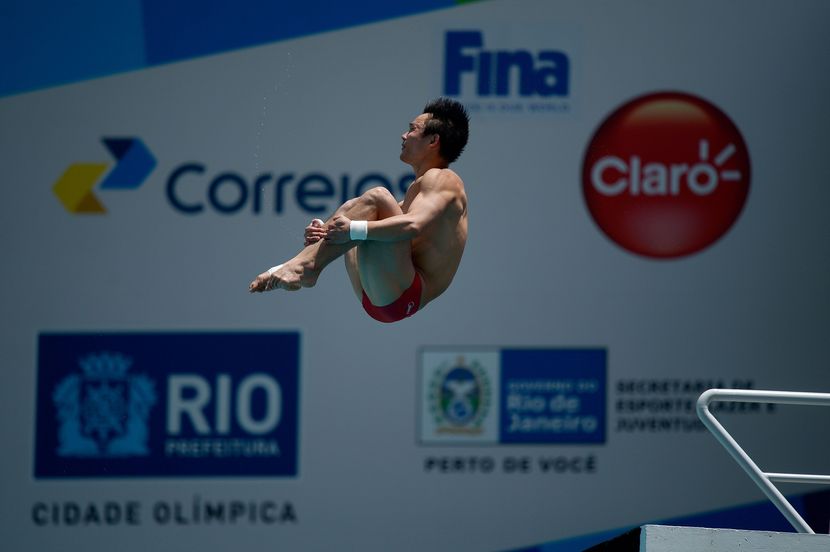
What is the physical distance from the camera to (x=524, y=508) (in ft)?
29.6

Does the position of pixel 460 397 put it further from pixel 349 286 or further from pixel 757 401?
pixel 757 401

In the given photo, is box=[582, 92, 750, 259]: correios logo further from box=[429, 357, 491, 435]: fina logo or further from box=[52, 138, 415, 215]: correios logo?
box=[52, 138, 415, 215]: correios logo

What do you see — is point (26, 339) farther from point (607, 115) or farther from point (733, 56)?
point (733, 56)

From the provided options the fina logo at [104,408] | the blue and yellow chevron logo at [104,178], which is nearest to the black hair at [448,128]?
the blue and yellow chevron logo at [104,178]

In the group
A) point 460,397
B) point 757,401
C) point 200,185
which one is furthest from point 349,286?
point 757,401

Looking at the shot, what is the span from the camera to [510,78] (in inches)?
356

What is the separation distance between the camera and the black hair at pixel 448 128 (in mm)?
6270

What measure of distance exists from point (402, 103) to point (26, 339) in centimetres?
303

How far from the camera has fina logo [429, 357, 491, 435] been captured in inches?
353

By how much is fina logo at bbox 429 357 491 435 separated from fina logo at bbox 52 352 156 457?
1.96 metres

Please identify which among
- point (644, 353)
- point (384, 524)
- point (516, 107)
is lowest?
point (384, 524)

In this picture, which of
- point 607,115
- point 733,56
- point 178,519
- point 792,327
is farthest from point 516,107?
point 178,519

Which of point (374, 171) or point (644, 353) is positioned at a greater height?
point (374, 171)

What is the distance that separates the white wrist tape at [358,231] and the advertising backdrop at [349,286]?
3158 mm
